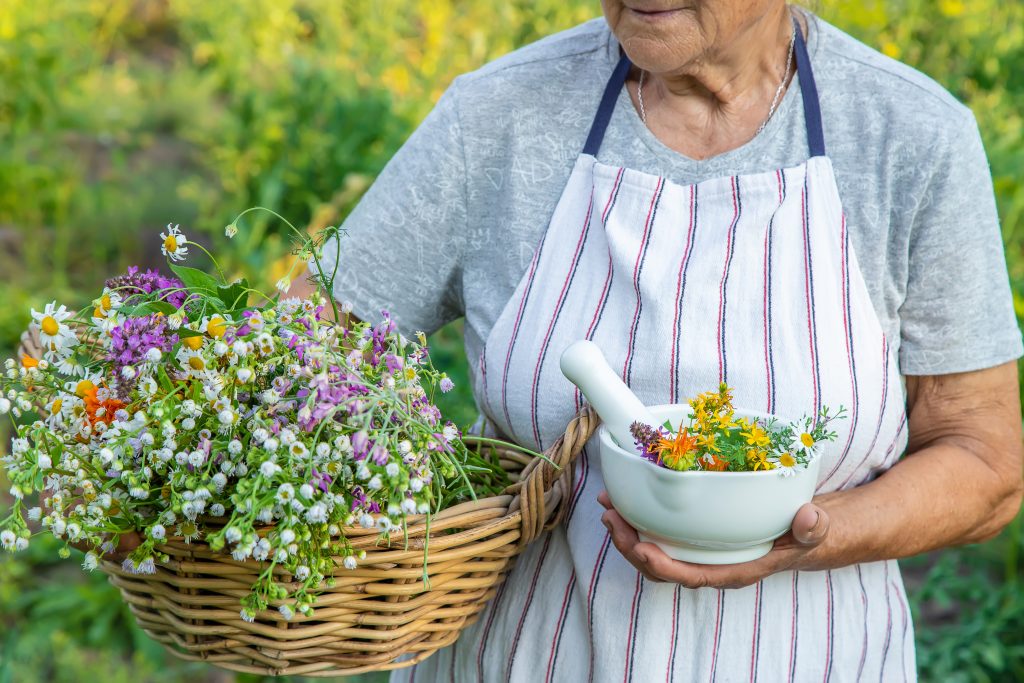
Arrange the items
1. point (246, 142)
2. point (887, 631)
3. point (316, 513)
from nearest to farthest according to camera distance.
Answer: point (316, 513), point (887, 631), point (246, 142)

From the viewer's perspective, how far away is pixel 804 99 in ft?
4.48

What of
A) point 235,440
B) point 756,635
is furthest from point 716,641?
point 235,440

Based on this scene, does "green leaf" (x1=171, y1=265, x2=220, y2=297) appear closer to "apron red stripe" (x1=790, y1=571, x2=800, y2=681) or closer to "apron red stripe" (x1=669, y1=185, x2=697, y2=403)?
"apron red stripe" (x1=669, y1=185, x2=697, y2=403)

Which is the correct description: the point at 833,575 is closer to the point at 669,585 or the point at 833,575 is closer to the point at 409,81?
the point at 669,585

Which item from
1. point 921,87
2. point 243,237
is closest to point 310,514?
point 921,87

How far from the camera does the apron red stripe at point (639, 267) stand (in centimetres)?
128

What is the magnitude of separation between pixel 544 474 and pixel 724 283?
0.32m

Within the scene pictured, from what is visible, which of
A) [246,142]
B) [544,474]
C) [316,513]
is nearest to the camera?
[316,513]

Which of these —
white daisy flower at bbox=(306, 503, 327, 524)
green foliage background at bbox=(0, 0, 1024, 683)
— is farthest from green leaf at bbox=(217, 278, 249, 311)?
green foliage background at bbox=(0, 0, 1024, 683)

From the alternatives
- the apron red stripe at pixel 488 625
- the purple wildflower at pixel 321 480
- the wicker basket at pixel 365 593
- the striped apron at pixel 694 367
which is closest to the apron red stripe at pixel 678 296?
the striped apron at pixel 694 367

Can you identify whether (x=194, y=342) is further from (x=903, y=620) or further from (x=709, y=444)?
(x=903, y=620)

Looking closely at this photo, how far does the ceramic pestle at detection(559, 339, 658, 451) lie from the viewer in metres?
1.15

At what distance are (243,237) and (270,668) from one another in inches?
102

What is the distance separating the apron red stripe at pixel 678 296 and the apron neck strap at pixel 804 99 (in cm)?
14
